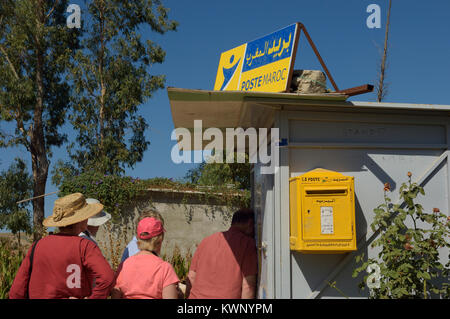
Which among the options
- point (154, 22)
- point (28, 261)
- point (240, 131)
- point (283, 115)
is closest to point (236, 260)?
point (283, 115)

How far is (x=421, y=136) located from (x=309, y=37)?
1647mm

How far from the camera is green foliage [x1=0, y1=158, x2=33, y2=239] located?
17.2m

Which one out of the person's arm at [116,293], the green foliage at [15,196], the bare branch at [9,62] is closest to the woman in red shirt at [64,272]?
the person's arm at [116,293]

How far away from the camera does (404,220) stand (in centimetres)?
501

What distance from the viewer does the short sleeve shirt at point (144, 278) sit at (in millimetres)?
3795

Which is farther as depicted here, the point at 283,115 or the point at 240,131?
the point at 240,131

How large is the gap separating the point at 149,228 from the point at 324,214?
1693 mm

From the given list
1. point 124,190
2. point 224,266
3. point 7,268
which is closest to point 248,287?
point 224,266

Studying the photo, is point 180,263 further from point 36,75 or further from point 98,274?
point 36,75

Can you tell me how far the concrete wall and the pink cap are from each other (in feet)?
23.9

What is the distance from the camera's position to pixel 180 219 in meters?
11.6

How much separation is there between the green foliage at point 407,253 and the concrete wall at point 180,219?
697 cm
